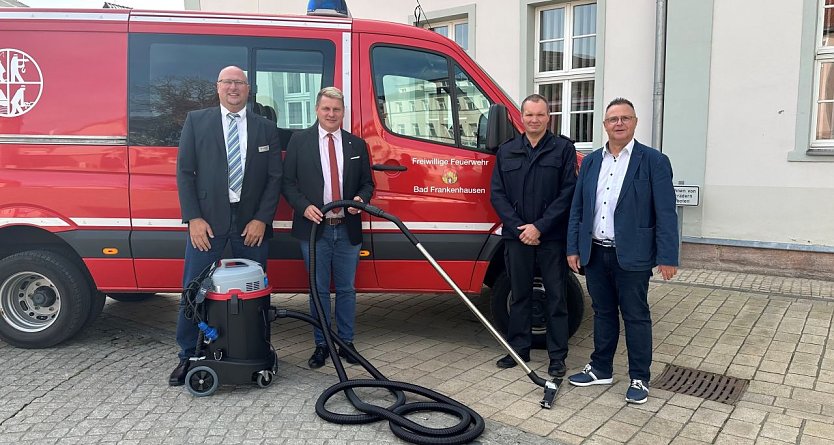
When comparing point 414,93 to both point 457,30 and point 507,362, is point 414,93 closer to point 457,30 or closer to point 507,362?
point 507,362

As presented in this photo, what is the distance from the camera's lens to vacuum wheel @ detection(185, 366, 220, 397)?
3623 mm

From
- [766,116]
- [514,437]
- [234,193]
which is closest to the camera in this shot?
[514,437]

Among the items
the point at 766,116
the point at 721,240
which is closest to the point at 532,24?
the point at 766,116

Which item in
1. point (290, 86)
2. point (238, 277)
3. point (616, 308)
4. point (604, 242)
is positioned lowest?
point (616, 308)

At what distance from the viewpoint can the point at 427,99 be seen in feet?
14.7

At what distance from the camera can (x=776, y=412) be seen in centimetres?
354

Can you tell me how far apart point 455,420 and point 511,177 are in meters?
1.65

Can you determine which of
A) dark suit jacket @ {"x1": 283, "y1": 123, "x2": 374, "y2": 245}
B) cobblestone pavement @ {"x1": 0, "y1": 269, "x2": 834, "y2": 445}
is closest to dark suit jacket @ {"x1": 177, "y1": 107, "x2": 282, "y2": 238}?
dark suit jacket @ {"x1": 283, "y1": 123, "x2": 374, "y2": 245}

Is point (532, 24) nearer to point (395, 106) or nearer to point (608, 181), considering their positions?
point (395, 106)

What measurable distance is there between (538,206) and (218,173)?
6.88ft

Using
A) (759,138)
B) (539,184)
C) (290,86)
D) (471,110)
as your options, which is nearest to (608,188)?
(539,184)

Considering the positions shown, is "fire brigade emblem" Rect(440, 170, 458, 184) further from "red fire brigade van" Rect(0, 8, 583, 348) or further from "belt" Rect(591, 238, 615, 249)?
"belt" Rect(591, 238, 615, 249)

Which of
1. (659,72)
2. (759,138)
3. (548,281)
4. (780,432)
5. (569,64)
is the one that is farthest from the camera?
(569,64)

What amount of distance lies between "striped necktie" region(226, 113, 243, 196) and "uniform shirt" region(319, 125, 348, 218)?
53cm
